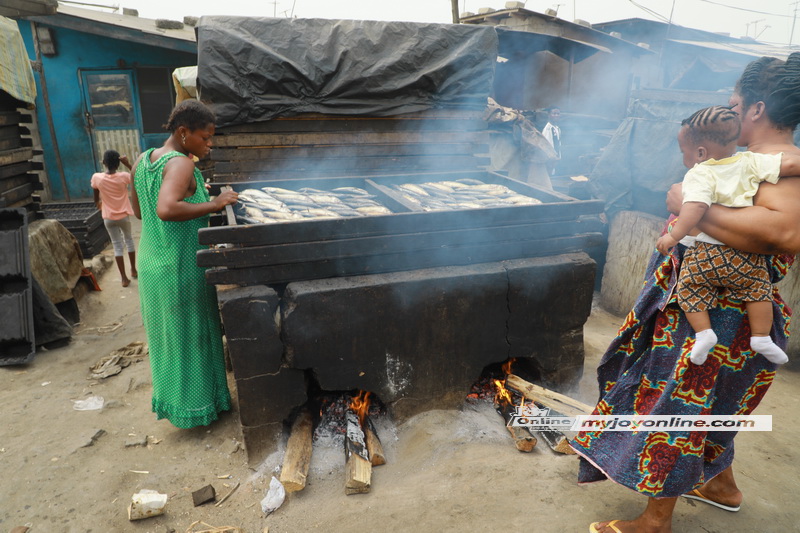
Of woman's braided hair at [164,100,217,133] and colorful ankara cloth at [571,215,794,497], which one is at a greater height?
woman's braided hair at [164,100,217,133]

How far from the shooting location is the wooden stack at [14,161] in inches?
234

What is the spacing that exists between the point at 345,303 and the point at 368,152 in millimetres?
3090

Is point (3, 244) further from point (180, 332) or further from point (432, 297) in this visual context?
point (432, 297)

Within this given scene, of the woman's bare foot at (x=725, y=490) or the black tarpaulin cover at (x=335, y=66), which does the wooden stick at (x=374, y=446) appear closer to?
the woman's bare foot at (x=725, y=490)

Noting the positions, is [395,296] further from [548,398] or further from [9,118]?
[9,118]

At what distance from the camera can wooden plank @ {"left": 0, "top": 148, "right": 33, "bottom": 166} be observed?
5.92 meters

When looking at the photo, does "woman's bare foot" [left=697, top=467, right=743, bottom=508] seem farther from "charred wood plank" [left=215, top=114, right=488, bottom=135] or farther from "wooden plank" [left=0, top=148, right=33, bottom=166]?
"wooden plank" [left=0, top=148, right=33, bottom=166]

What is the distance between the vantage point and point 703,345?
6.97 feet

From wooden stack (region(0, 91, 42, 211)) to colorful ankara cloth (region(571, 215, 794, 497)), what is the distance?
662 centimetres

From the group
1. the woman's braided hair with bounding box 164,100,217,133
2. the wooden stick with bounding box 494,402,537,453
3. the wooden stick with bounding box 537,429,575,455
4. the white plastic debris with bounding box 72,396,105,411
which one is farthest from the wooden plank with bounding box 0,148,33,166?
the wooden stick with bounding box 537,429,575,455

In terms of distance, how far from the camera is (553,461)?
124 inches

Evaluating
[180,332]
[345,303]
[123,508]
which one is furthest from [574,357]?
[123,508]

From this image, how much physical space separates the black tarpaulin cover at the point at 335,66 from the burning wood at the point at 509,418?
3.47m

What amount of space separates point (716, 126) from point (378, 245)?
1965mm
